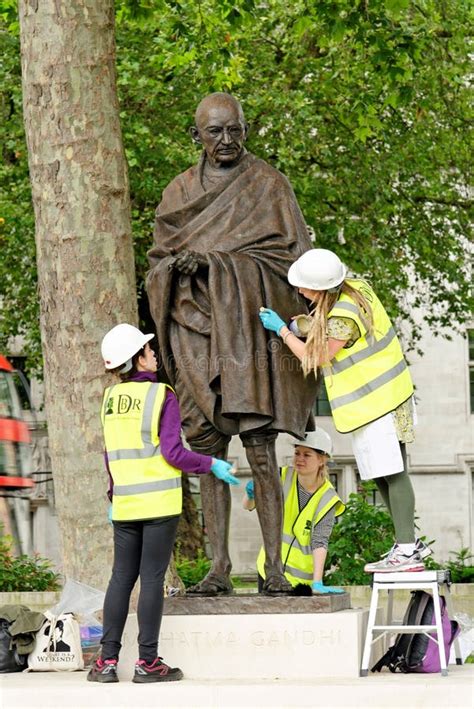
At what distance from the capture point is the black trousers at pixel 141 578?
7.24 meters

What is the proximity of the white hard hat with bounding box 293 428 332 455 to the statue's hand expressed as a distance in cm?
127

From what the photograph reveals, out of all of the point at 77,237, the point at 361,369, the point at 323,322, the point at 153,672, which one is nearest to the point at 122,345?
the point at 323,322

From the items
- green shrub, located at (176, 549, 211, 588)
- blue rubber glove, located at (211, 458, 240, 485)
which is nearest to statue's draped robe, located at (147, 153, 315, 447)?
blue rubber glove, located at (211, 458, 240, 485)

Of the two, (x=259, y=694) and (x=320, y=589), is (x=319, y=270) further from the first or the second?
(x=259, y=694)

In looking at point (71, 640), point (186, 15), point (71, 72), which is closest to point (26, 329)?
point (186, 15)

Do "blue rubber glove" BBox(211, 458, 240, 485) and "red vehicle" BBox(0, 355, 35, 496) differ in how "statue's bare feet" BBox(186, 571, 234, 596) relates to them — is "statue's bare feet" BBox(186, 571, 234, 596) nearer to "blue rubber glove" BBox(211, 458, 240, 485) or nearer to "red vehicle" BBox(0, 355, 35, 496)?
"blue rubber glove" BBox(211, 458, 240, 485)

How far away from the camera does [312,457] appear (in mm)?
8539

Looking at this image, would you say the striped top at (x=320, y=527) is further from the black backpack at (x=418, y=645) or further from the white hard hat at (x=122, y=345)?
the white hard hat at (x=122, y=345)

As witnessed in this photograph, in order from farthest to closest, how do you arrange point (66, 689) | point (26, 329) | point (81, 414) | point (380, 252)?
point (26, 329) → point (380, 252) → point (81, 414) → point (66, 689)

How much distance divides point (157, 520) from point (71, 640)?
158 cm

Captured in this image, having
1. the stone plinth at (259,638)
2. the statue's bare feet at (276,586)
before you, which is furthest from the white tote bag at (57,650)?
the statue's bare feet at (276,586)

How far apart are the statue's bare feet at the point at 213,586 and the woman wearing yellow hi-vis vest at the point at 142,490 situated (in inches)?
21.0

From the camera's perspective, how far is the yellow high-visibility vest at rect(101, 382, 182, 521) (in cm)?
728

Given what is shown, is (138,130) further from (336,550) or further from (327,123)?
(336,550)
